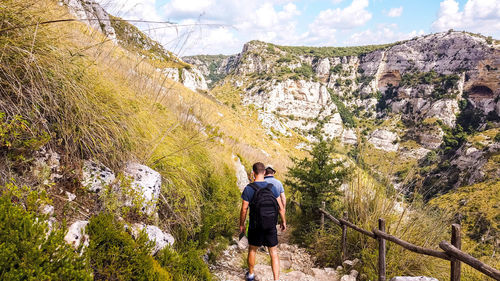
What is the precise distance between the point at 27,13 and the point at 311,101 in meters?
133

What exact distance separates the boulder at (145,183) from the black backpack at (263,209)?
1417 mm

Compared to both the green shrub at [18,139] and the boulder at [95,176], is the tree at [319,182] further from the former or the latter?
the green shrub at [18,139]

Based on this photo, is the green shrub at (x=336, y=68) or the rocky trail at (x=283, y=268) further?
the green shrub at (x=336, y=68)

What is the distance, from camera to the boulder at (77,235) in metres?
2.15

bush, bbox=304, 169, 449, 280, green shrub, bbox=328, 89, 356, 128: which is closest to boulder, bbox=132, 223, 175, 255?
bush, bbox=304, 169, 449, 280

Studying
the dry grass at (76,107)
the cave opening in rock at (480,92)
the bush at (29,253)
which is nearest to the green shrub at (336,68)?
the cave opening in rock at (480,92)

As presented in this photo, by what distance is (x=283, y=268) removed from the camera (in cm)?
562

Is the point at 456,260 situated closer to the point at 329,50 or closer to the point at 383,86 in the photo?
the point at 383,86

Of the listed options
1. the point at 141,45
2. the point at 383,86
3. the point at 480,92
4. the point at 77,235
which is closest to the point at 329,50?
the point at 383,86

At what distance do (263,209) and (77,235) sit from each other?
7.84 feet

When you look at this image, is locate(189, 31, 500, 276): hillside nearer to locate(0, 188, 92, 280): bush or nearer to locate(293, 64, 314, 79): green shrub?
locate(293, 64, 314, 79): green shrub

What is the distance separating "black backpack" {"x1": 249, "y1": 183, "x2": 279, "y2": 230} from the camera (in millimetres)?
3902

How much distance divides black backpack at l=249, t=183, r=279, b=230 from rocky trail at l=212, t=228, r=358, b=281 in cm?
113

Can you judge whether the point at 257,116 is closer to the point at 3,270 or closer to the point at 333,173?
the point at 333,173
